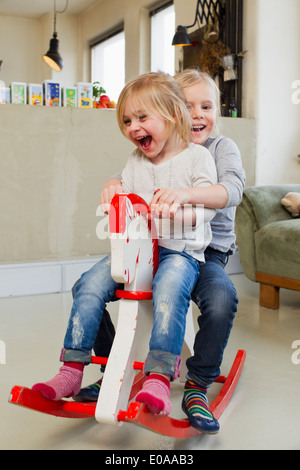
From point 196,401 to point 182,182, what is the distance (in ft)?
1.70

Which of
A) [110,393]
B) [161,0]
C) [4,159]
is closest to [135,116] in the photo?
[110,393]

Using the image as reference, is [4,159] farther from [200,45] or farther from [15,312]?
[200,45]

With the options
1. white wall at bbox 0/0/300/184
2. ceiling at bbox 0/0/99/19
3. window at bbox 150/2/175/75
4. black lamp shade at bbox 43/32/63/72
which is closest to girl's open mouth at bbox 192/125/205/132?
white wall at bbox 0/0/300/184

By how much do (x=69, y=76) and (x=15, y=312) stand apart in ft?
18.5

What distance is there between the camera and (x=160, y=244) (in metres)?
1.24

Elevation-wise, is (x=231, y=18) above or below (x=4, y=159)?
above

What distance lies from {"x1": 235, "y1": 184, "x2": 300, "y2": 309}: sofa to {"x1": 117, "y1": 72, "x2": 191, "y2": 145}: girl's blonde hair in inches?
46.7

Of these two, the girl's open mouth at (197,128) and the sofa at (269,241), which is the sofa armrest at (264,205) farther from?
the girl's open mouth at (197,128)

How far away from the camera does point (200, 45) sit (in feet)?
12.7

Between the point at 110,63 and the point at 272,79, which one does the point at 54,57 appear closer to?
the point at 110,63

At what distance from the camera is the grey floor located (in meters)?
1.17

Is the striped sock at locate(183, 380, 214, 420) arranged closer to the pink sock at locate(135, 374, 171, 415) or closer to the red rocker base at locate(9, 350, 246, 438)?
the red rocker base at locate(9, 350, 246, 438)

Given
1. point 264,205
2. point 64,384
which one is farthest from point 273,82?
point 64,384

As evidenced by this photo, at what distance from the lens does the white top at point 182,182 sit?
3.99ft
